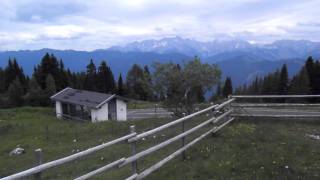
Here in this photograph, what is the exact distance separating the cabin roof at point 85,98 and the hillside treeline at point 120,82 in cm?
544

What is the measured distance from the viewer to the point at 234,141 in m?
13.4

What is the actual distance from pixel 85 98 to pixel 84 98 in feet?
0.73

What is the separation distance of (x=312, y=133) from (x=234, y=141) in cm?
400

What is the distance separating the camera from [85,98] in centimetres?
5606

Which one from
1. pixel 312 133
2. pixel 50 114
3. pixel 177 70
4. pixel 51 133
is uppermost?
pixel 177 70

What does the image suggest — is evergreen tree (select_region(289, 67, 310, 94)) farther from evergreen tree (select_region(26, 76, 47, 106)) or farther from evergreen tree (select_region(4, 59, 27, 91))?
evergreen tree (select_region(4, 59, 27, 91))

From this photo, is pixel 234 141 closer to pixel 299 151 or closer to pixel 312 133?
pixel 299 151

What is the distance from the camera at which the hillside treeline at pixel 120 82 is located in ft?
88.2

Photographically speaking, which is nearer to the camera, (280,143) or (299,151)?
(299,151)

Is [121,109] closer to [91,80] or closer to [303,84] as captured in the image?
[303,84]

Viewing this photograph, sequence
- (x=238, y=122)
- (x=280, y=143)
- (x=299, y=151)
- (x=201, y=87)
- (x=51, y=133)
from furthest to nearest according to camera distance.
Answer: (x=201, y=87) → (x=51, y=133) → (x=238, y=122) → (x=280, y=143) → (x=299, y=151)

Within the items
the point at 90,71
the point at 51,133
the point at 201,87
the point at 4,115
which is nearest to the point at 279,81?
the point at 90,71

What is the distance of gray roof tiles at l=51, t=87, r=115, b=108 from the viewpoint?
52312mm

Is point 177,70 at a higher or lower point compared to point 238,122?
higher
